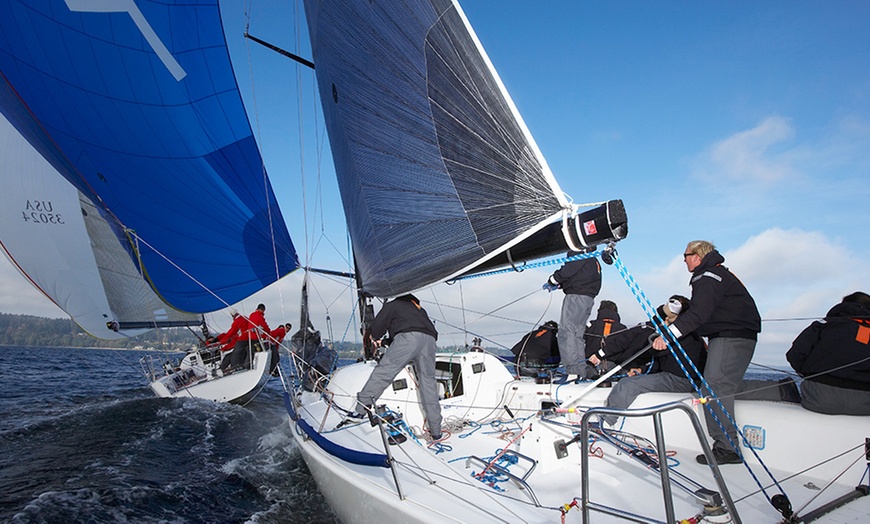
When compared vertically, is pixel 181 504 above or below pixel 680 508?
below

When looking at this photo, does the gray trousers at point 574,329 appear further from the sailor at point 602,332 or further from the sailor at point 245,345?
the sailor at point 245,345

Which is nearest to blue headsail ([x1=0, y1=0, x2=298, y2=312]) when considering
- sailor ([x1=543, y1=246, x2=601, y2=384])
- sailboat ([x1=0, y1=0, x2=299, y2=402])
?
sailboat ([x1=0, y1=0, x2=299, y2=402])

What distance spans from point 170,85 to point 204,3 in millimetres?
2322

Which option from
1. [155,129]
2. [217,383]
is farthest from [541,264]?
[155,129]

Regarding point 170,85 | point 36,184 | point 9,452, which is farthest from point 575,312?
point 36,184

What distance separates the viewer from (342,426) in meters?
3.83

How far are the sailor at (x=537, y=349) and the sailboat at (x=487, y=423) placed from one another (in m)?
1.46

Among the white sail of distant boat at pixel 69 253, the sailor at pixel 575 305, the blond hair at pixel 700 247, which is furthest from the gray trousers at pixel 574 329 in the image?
the white sail of distant boat at pixel 69 253

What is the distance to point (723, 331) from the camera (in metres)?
2.76

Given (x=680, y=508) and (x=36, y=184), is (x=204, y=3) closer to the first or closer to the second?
(x=36, y=184)

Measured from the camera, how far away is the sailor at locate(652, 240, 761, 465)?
8.93 ft

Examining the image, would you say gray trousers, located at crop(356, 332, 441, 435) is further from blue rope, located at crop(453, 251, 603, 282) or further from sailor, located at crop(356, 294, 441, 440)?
blue rope, located at crop(453, 251, 603, 282)

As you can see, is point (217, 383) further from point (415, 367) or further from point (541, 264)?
point (541, 264)

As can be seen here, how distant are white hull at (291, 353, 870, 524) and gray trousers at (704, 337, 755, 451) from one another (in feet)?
0.72
